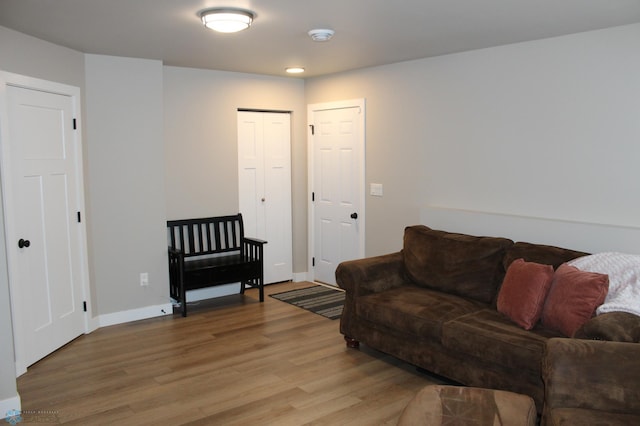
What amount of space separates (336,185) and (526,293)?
9.66ft

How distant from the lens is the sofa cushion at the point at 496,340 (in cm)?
296

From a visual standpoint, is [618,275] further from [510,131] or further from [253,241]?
[253,241]

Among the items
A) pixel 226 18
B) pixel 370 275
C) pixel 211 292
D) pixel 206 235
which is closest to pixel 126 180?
pixel 206 235

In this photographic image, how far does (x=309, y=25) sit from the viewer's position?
11.6ft

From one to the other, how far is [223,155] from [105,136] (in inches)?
51.6

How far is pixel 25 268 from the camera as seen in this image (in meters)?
3.83

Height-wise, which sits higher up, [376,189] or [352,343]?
[376,189]

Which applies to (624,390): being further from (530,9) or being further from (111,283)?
(111,283)

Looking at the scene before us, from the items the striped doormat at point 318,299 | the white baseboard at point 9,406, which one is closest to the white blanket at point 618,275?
the striped doormat at point 318,299

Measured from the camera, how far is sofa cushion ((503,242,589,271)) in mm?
3516

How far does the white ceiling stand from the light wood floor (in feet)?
7.95

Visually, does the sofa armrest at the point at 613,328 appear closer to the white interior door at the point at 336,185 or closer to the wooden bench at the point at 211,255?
the white interior door at the point at 336,185

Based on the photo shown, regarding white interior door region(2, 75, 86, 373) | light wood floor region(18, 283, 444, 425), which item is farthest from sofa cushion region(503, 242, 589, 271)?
white interior door region(2, 75, 86, 373)

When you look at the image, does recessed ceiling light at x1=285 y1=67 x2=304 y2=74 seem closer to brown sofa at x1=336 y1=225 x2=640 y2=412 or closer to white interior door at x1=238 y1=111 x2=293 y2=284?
white interior door at x1=238 y1=111 x2=293 y2=284
